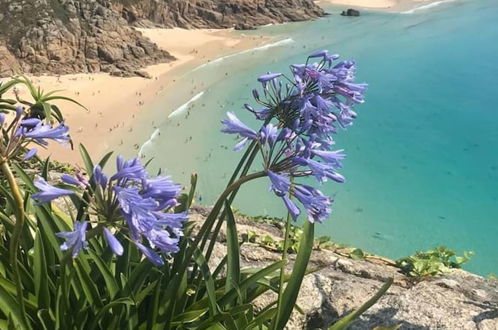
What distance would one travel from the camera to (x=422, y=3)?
30328mm

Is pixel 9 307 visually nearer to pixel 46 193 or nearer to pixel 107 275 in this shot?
pixel 107 275

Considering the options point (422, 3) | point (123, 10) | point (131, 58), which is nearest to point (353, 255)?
point (131, 58)

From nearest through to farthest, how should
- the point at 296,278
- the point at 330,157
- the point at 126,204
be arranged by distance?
the point at 126,204 < the point at 330,157 < the point at 296,278

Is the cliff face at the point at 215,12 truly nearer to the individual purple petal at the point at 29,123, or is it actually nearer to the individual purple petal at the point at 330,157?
the individual purple petal at the point at 29,123

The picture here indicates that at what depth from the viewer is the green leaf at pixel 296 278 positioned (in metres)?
2.01

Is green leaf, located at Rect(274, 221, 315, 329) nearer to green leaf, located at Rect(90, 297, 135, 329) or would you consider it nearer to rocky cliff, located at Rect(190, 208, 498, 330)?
rocky cliff, located at Rect(190, 208, 498, 330)

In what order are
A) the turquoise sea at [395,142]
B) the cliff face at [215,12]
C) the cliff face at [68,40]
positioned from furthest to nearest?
the cliff face at [215,12] < the cliff face at [68,40] < the turquoise sea at [395,142]

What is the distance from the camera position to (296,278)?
2.01 metres

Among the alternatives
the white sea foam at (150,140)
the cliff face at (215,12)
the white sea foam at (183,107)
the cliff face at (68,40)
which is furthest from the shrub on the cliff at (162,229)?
the cliff face at (215,12)

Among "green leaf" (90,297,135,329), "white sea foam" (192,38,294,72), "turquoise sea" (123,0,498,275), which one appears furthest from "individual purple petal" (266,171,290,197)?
"white sea foam" (192,38,294,72)

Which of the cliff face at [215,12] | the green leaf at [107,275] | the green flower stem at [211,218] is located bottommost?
the green leaf at [107,275]

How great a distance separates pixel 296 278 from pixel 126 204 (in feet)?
3.02

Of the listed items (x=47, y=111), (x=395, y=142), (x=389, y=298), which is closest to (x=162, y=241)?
(x=389, y=298)

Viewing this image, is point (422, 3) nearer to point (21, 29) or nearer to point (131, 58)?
point (131, 58)
